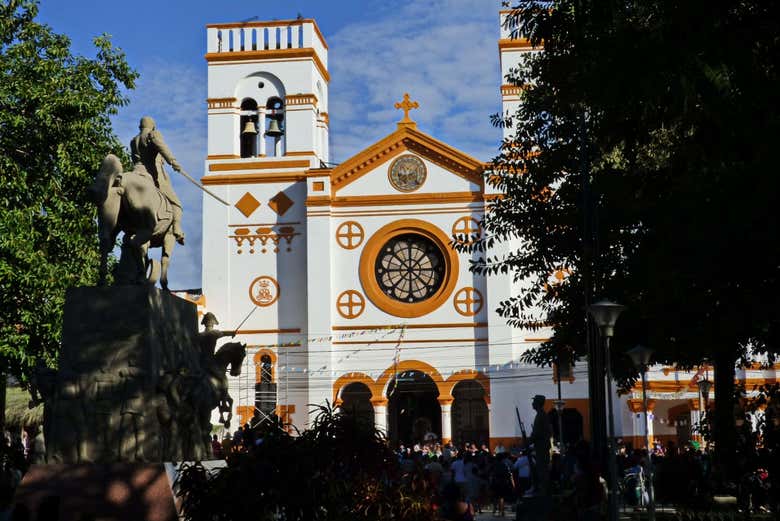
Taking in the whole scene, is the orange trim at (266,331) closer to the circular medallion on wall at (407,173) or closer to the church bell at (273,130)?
the circular medallion on wall at (407,173)

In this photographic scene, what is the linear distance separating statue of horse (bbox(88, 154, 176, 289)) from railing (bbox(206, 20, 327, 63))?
107ft

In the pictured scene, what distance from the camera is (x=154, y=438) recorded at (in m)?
11.0

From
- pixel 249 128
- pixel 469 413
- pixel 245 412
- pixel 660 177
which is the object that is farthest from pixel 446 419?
pixel 660 177

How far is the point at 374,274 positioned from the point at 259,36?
1120 cm

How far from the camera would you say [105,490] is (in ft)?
35.1

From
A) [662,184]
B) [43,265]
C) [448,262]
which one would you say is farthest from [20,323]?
[448,262]

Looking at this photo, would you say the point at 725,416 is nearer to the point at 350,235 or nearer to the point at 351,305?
the point at 351,305

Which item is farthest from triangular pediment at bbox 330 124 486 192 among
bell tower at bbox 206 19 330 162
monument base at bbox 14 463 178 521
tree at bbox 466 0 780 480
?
monument base at bbox 14 463 178 521

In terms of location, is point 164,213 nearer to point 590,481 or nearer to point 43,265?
point 590,481

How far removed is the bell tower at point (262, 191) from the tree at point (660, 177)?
62.9 feet

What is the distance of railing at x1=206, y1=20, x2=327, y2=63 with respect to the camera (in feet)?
144

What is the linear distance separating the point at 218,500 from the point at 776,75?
6.86 meters

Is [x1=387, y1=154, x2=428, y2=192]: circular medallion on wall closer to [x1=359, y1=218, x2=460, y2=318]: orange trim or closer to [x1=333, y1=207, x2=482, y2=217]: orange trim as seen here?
[x1=359, y1=218, x2=460, y2=318]: orange trim

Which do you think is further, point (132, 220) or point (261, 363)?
point (261, 363)
